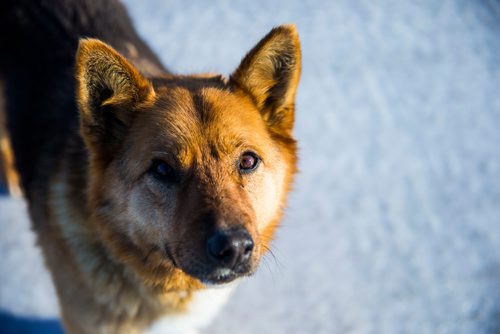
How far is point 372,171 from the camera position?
468cm

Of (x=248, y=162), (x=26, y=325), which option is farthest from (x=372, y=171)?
(x=26, y=325)

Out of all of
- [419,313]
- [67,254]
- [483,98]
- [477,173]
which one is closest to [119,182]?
[67,254]

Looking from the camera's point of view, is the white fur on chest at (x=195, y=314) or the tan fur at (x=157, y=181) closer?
the tan fur at (x=157, y=181)

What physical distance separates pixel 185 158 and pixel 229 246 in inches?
21.3

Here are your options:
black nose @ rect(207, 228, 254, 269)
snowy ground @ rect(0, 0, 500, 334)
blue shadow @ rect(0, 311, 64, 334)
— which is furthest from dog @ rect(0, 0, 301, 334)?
snowy ground @ rect(0, 0, 500, 334)

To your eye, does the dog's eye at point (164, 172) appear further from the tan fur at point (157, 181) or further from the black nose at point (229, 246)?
the black nose at point (229, 246)

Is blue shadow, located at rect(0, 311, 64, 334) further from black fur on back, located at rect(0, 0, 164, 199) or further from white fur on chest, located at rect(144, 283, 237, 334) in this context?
white fur on chest, located at rect(144, 283, 237, 334)

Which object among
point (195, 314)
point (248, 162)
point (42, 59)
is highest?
point (248, 162)

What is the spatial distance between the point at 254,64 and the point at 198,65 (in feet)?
8.53

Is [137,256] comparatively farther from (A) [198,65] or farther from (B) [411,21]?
(B) [411,21]

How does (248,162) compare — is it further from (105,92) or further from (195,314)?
(195,314)

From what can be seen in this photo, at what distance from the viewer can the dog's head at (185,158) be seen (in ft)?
7.84

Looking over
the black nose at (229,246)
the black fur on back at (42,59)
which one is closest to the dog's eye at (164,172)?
the black nose at (229,246)

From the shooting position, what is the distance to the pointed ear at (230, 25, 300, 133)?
8.60ft
